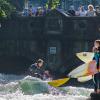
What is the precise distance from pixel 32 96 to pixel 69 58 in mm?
16223

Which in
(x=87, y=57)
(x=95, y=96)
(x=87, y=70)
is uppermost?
(x=87, y=57)

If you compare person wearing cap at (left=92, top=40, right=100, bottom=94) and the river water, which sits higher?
person wearing cap at (left=92, top=40, right=100, bottom=94)

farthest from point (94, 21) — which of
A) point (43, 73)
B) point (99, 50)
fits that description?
point (99, 50)

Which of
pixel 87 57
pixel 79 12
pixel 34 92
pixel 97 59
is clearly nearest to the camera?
pixel 97 59

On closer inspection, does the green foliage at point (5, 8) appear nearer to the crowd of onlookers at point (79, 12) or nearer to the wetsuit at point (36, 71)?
the crowd of onlookers at point (79, 12)

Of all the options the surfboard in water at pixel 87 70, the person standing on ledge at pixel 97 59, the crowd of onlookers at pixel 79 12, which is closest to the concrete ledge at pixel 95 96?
the person standing on ledge at pixel 97 59

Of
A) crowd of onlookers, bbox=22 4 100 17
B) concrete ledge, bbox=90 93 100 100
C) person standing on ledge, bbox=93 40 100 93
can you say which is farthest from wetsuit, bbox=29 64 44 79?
crowd of onlookers, bbox=22 4 100 17

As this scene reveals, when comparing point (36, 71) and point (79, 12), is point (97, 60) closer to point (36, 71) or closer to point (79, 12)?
point (36, 71)

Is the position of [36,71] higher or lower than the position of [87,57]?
lower

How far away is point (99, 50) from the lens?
46.6 feet

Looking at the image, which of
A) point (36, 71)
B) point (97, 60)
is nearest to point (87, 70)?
point (97, 60)

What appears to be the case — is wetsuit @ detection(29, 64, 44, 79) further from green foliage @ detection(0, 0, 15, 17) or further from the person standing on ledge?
green foliage @ detection(0, 0, 15, 17)

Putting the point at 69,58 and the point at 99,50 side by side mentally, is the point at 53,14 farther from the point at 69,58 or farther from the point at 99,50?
the point at 99,50

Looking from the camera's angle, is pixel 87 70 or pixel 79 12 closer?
pixel 87 70
